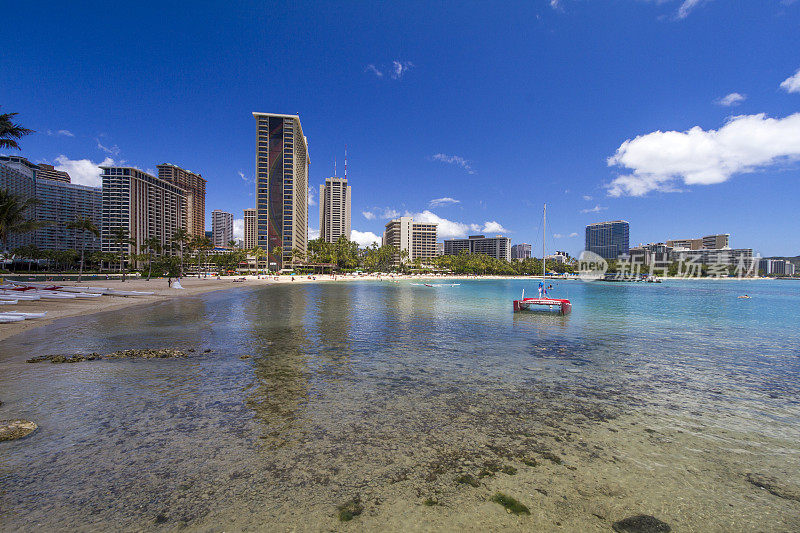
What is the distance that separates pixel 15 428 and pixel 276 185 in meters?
178

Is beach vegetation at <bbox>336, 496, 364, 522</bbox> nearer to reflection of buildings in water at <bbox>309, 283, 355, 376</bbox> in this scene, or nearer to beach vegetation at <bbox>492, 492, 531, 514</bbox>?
beach vegetation at <bbox>492, 492, 531, 514</bbox>

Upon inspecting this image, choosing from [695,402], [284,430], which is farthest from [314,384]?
[695,402]

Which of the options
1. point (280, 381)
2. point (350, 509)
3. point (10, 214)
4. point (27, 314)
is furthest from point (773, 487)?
point (10, 214)

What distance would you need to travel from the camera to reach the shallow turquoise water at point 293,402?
5129mm

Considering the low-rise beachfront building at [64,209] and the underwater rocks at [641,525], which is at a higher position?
the low-rise beachfront building at [64,209]

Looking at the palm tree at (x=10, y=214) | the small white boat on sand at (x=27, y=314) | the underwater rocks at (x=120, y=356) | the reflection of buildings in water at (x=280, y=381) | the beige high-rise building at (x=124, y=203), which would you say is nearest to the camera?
the reflection of buildings in water at (x=280, y=381)

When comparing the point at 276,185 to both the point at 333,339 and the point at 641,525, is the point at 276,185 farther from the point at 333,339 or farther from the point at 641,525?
the point at 641,525

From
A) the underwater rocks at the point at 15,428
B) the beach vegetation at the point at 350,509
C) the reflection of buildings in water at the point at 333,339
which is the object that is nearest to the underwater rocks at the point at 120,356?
the reflection of buildings in water at the point at 333,339

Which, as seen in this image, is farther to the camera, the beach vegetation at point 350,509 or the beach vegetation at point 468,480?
the beach vegetation at point 468,480

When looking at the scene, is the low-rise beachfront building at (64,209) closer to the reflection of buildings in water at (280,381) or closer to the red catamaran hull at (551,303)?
the reflection of buildings in water at (280,381)

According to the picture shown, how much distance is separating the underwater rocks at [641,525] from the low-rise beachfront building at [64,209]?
210598mm

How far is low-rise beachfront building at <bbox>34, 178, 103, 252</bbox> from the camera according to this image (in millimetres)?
163500

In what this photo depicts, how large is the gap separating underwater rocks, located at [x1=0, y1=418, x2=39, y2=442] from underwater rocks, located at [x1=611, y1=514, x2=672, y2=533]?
11008 mm

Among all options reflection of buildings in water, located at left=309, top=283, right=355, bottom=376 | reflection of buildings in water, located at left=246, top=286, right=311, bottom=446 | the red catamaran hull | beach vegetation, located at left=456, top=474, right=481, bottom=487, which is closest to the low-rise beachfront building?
reflection of buildings in water, located at left=309, top=283, right=355, bottom=376
